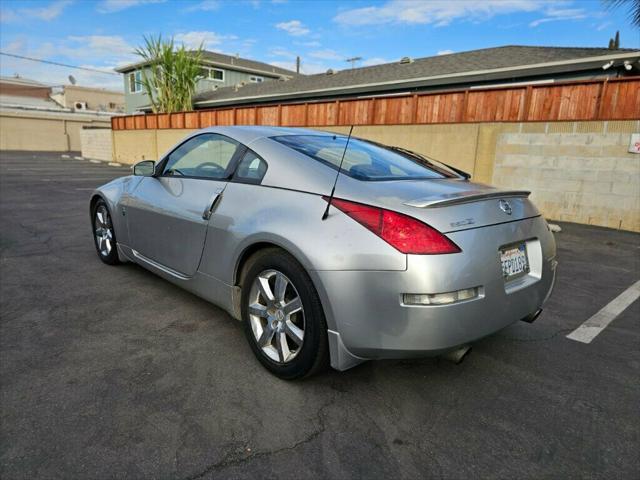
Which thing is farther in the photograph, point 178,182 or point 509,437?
point 178,182

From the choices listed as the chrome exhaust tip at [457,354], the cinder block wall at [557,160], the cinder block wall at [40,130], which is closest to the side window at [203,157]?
the chrome exhaust tip at [457,354]

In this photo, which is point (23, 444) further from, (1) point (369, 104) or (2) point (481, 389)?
(1) point (369, 104)

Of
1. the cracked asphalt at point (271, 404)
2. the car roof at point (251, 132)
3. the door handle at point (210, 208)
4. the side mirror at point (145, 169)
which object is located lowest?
the cracked asphalt at point (271, 404)

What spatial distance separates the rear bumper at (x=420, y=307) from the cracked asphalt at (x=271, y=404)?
418mm

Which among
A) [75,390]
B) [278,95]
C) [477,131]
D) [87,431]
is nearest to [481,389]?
[87,431]

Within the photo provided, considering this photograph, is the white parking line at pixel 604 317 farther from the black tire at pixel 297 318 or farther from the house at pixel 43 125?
the house at pixel 43 125

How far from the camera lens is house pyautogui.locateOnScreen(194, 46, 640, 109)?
1134 cm

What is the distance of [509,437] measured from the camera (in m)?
2.03

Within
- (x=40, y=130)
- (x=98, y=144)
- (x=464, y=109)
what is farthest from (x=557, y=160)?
(x=40, y=130)

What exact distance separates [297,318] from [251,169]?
994 mm

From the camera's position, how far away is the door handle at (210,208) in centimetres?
279

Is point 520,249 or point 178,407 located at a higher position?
point 520,249

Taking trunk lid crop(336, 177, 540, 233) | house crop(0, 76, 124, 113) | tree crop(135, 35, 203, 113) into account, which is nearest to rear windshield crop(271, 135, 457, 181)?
trunk lid crop(336, 177, 540, 233)

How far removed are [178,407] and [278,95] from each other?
18721 mm
